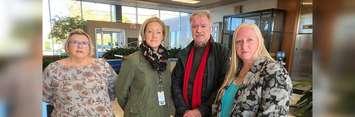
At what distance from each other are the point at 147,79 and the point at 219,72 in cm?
43

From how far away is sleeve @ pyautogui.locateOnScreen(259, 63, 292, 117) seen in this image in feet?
3.61

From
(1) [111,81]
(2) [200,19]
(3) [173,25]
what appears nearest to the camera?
(2) [200,19]

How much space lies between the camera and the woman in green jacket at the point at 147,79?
66.7 inches

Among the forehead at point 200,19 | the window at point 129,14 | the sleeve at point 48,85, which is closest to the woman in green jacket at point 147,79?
the forehead at point 200,19

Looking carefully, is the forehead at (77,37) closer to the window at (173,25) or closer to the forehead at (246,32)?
the forehead at (246,32)

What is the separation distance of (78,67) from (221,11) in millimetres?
8234

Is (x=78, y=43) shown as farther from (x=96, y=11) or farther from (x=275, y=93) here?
(x=96, y=11)

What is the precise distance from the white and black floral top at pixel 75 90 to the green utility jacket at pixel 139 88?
0.42 ft

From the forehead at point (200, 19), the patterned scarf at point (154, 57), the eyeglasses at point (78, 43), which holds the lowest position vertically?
the patterned scarf at point (154, 57)

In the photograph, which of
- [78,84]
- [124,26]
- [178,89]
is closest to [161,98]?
[178,89]

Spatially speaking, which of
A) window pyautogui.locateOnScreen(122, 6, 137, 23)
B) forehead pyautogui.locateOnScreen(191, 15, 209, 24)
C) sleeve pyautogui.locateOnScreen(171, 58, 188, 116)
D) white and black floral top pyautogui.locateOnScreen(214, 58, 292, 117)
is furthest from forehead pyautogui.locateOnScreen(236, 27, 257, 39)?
window pyautogui.locateOnScreen(122, 6, 137, 23)

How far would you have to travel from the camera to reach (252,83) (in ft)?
3.89

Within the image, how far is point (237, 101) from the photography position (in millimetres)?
1246

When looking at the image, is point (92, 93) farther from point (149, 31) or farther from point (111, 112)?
point (149, 31)
